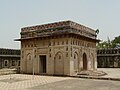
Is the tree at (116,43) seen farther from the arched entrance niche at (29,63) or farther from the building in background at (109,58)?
the arched entrance niche at (29,63)

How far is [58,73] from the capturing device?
65.8ft

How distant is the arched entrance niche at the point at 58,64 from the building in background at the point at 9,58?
1157cm

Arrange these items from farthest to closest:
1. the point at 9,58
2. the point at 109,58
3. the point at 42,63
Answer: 1. the point at 109,58
2. the point at 9,58
3. the point at 42,63

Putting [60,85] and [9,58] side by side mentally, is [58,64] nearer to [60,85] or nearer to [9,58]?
[60,85]

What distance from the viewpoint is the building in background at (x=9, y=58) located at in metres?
31.2

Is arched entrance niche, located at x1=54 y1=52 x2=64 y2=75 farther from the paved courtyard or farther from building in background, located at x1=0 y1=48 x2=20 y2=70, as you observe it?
building in background, located at x1=0 y1=48 x2=20 y2=70

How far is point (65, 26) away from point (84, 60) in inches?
234

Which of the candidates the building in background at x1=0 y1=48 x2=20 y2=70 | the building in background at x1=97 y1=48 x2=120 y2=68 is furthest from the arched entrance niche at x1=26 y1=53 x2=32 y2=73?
the building in background at x1=97 y1=48 x2=120 y2=68

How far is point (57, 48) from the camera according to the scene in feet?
66.2

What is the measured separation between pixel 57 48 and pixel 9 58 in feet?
50.5

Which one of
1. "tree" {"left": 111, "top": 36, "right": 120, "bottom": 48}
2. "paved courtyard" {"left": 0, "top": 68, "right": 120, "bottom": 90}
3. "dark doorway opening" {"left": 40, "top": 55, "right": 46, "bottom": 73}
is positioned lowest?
"paved courtyard" {"left": 0, "top": 68, "right": 120, "bottom": 90}

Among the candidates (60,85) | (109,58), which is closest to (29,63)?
(60,85)

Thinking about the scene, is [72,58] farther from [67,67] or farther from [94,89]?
[94,89]

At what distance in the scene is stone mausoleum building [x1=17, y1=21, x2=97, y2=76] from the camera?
63.9ft
